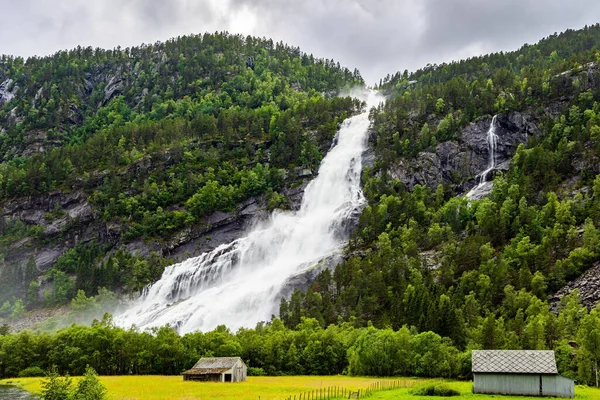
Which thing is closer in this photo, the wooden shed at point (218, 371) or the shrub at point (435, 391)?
the shrub at point (435, 391)

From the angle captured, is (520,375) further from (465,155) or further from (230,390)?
(465,155)

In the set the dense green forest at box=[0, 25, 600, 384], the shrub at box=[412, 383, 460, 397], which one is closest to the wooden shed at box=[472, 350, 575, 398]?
the shrub at box=[412, 383, 460, 397]

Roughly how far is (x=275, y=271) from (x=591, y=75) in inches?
3909

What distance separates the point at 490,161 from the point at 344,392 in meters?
116

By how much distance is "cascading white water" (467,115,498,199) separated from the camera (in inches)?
5851

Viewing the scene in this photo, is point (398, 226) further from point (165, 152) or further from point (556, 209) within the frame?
point (165, 152)

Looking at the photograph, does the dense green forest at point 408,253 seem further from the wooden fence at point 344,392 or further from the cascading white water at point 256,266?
the wooden fence at point 344,392

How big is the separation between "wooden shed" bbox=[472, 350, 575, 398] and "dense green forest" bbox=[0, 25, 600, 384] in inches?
556

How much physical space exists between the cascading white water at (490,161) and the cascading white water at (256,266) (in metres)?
28.1

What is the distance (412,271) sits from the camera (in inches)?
4405

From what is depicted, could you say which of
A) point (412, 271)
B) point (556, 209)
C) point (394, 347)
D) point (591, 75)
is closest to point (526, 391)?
point (394, 347)

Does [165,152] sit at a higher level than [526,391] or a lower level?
higher

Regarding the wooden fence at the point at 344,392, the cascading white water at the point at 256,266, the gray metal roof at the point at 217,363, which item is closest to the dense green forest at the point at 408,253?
the cascading white water at the point at 256,266

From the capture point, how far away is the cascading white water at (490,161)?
488 ft
